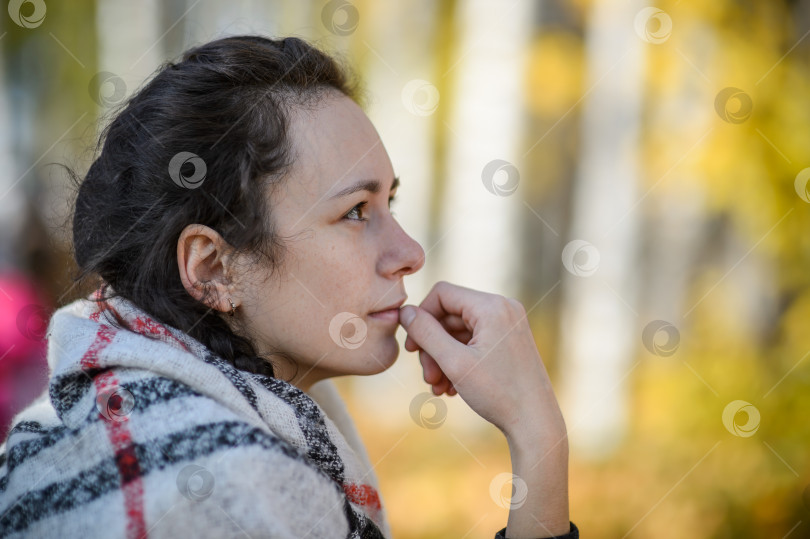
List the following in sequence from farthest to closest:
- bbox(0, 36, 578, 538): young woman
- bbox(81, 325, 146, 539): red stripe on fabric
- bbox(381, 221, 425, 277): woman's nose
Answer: bbox(381, 221, 425, 277): woman's nose, bbox(0, 36, 578, 538): young woman, bbox(81, 325, 146, 539): red stripe on fabric

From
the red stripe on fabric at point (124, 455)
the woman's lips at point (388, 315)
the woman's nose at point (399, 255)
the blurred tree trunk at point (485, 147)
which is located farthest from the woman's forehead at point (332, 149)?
the blurred tree trunk at point (485, 147)

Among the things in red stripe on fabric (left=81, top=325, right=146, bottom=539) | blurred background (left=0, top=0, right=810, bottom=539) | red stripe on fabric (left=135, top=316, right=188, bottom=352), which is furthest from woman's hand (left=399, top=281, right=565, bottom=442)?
blurred background (left=0, top=0, right=810, bottom=539)

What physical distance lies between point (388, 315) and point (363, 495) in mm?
415

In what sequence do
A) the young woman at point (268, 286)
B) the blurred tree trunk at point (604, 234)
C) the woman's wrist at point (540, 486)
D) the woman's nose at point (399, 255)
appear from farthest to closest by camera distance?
the blurred tree trunk at point (604, 234)
the woman's nose at point (399, 255)
the woman's wrist at point (540, 486)
the young woman at point (268, 286)

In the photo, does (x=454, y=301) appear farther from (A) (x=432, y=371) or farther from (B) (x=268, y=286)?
(B) (x=268, y=286)

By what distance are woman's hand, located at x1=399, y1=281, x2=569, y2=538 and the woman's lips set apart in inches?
0.8

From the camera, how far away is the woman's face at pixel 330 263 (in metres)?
1.50

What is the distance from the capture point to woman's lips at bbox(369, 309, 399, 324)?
5.23 feet

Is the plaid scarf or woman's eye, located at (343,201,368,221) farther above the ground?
woman's eye, located at (343,201,368,221)

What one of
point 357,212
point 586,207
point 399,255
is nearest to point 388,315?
point 399,255

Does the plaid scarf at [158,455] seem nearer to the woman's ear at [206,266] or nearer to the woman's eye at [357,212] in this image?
the woman's ear at [206,266]

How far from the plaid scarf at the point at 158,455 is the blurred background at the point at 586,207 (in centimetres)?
271

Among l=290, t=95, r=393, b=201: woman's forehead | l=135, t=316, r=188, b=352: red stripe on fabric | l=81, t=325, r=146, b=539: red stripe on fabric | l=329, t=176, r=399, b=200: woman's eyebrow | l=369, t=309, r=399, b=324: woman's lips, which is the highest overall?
l=290, t=95, r=393, b=201: woman's forehead

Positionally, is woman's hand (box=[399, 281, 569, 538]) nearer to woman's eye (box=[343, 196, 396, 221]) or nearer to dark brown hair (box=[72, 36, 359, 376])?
woman's eye (box=[343, 196, 396, 221])
